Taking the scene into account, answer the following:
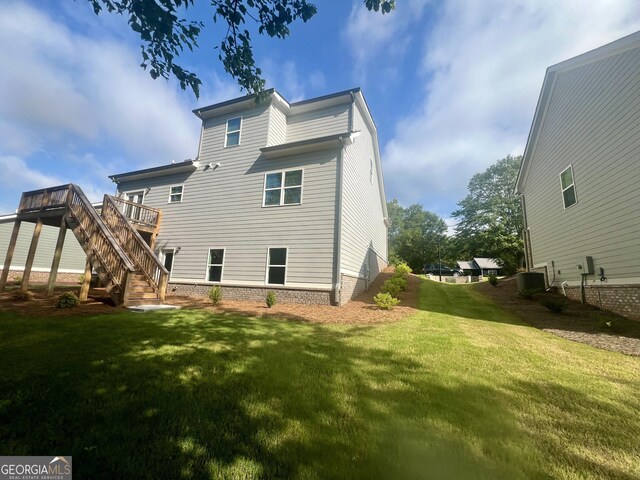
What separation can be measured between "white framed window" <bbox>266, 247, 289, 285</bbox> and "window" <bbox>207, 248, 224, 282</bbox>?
2.70 m

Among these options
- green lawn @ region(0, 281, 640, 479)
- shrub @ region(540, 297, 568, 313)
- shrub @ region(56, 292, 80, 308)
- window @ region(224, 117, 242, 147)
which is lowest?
green lawn @ region(0, 281, 640, 479)

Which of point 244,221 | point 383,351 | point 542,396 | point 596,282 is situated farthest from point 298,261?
point 596,282

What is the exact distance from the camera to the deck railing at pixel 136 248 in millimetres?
10023

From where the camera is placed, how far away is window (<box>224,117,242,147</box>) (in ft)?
46.2

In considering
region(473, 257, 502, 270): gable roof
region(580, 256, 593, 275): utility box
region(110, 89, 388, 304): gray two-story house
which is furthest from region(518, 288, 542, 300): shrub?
region(473, 257, 502, 270): gable roof

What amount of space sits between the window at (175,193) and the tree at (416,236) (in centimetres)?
3781

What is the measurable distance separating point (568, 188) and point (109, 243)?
18.4 metres

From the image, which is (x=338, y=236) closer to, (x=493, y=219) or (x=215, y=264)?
(x=215, y=264)

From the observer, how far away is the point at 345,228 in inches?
461

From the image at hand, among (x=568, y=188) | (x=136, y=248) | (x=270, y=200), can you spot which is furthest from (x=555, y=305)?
(x=136, y=248)

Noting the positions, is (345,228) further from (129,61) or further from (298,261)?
(129,61)

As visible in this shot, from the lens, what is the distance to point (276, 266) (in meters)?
11.7

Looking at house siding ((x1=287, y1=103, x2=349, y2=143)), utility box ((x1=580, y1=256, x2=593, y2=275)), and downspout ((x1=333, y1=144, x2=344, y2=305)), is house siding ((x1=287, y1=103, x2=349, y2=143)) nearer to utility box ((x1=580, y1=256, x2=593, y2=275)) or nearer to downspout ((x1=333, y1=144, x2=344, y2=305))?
downspout ((x1=333, y1=144, x2=344, y2=305))

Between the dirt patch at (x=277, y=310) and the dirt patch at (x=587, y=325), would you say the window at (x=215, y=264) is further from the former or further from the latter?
the dirt patch at (x=587, y=325)
